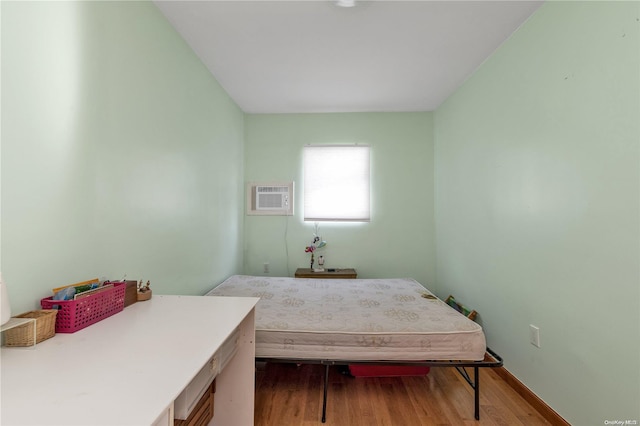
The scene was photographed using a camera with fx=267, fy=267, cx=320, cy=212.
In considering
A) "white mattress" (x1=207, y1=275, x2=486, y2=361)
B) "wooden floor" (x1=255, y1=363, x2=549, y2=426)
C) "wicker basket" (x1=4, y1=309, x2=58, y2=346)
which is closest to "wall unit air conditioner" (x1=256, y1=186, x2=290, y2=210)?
"white mattress" (x1=207, y1=275, x2=486, y2=361)

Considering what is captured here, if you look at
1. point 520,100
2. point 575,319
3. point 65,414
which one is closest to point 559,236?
point 575,319

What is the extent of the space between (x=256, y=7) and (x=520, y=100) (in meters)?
1.94

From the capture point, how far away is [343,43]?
207 centimetres

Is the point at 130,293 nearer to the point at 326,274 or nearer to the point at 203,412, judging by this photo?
the point at 203,412

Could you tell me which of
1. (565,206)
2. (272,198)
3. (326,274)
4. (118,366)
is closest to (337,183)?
(272,198)

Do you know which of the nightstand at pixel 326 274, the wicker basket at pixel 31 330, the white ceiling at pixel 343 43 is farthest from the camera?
the nightstand at pixel 326 274

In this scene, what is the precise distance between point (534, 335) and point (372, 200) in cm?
210

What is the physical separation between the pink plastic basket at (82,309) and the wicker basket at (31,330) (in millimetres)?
28

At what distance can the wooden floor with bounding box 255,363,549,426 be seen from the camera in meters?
1.63

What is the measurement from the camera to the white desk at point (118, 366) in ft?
1.91

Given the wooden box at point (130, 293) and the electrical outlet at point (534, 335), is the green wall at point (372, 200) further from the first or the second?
the wooden box at point (130, 293)

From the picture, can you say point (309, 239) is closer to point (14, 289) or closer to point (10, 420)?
point (14, 289)

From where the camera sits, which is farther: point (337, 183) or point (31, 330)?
point (337, 183)

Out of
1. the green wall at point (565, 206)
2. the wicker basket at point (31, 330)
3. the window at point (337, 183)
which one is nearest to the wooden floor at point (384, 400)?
the green wall at point (565, 206)
